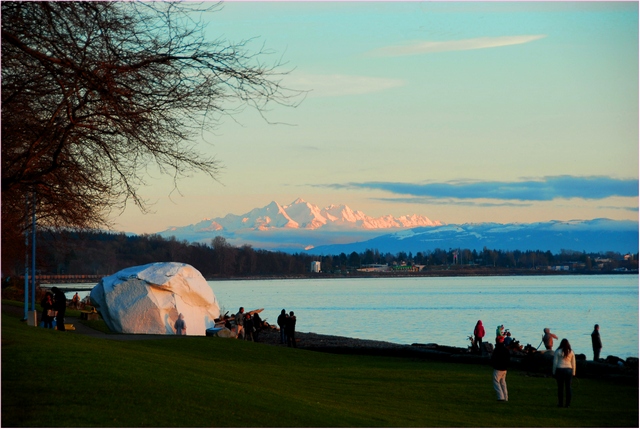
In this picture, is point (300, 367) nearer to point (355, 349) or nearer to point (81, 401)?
A: point (355, 349)

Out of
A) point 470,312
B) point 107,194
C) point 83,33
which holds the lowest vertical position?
point 470,312

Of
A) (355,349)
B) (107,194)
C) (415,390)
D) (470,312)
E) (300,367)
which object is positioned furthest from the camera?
(470,312)

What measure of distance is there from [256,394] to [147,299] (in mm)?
23193

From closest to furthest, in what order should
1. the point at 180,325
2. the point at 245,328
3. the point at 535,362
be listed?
the point at 535,362 → the point at 180,325 → the point at 245,328

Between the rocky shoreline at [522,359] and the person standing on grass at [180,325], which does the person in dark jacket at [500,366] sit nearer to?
the rocky shoreline at [522,359]

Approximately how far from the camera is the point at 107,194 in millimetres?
14156

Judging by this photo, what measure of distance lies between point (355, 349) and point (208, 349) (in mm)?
9229

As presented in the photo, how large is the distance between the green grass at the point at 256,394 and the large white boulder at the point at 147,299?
1201 cm

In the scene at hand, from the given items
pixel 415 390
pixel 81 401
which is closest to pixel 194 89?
pixel 81 401

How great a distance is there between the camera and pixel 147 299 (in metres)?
36.2

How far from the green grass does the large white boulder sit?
12006 millimetres

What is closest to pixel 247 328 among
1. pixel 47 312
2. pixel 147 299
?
pixel 147 299

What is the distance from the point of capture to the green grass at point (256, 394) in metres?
11.0

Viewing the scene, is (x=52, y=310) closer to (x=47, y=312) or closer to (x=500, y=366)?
(x=47, y=312)
